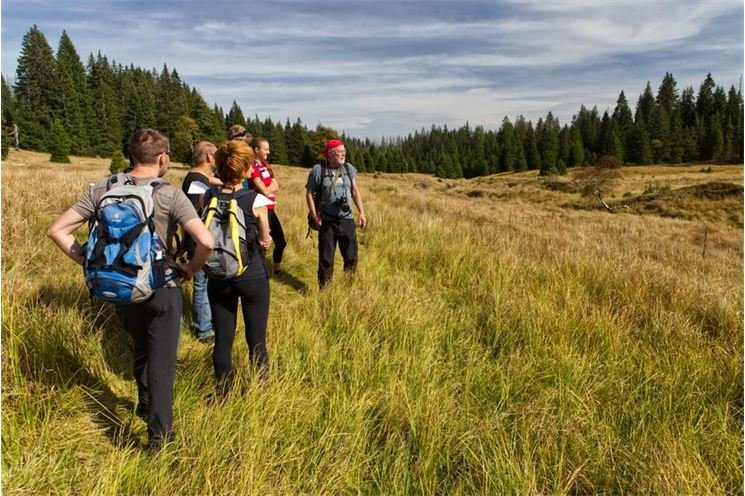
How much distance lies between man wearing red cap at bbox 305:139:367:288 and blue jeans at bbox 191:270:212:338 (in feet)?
4.99

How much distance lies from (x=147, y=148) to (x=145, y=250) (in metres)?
0.59

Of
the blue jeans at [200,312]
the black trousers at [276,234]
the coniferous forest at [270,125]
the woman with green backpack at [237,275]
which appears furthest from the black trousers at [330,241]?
the coniferous forest at [270,125]

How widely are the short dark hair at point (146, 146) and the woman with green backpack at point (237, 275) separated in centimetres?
48

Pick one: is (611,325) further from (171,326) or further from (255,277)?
(171,326)

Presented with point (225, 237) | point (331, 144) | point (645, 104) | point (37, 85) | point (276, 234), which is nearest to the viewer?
point (225, 237)

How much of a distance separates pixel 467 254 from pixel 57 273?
5.37 m

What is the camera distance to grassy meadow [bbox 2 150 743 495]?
2135mm

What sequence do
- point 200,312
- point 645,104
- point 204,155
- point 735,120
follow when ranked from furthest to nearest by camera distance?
point 645,104 < point 735,120 < point 200,312 < point 204,155

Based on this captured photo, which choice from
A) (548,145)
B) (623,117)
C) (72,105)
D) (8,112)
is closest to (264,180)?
(72,105)

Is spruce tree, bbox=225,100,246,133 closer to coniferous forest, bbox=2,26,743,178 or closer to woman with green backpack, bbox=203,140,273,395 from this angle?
coniferous forest, bbox=2,26,743,178

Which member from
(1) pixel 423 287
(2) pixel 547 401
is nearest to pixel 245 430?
(2) pixel 547 401

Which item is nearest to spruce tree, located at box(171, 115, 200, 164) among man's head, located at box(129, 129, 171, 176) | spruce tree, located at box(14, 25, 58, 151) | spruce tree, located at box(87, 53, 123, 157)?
spruce tree, located at box(87, 53, 123, 157)

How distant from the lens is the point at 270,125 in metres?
80.4

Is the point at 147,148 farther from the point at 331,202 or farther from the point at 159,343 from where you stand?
the point at 331,202
